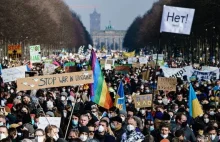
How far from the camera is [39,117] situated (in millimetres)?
13211

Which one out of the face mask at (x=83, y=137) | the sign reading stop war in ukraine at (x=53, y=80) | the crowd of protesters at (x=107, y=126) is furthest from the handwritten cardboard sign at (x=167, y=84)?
the face mask at (x=83, y=137)

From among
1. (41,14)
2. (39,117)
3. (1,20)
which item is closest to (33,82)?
(39,117)

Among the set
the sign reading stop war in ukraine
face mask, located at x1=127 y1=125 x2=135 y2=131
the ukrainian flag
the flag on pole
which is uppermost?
the sign reading stop war in ukraine

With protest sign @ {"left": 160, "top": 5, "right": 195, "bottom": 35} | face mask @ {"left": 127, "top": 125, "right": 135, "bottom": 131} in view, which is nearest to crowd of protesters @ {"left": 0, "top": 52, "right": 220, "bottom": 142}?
face mask @ {"left": 127, "top": 125, "right": 135, "bottom": 131}

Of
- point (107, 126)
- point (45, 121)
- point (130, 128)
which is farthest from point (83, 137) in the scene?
point (45, 121)

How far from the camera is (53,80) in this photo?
1323cm

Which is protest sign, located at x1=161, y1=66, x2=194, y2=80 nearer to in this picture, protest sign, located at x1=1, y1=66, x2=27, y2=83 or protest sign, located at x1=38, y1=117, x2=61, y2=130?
protest sign, located at x1=1, y1=66, x2=27, y2=83

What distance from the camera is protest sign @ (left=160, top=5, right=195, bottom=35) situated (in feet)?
47.7

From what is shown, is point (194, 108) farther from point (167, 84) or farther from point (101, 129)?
point (101, 129)

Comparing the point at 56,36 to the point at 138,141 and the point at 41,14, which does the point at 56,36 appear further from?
the point at 138,141

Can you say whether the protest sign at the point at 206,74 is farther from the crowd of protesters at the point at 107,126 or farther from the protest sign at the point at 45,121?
the protest sign at the point at 45,121

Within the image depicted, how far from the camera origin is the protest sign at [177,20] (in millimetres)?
14547

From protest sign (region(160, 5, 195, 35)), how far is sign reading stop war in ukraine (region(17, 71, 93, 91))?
2120mm

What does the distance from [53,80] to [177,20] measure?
2.93 metres
